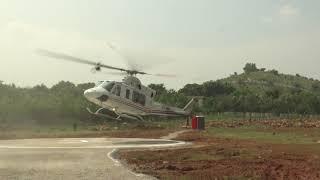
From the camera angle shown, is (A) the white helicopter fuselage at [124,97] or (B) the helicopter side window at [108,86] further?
(B) the helicopter side window at [108,86]

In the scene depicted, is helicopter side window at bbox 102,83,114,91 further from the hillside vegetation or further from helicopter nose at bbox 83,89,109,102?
the hillside vegetation

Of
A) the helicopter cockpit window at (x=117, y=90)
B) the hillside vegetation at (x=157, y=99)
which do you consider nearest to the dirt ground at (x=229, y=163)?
the helicopter cockpit window at (x=117, y=90)

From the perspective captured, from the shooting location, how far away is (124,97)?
53781mm

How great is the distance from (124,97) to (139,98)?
1.99 meters

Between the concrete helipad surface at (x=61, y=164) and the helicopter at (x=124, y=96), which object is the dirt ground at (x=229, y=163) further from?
the helicopter at (x=124, y=96)

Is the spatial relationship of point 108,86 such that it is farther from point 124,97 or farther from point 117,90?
point 124,97

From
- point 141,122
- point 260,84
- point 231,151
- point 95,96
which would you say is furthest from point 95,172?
point 260,84

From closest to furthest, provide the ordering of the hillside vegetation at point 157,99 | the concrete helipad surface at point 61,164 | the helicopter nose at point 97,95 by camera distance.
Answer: the concrete helipad surface at point 61,164 → the helicopter nose at point 97,95 → the hillside vegetation at point 157,99

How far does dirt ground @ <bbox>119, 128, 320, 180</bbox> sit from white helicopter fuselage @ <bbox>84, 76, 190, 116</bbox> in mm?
25096

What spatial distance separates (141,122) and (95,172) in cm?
4024

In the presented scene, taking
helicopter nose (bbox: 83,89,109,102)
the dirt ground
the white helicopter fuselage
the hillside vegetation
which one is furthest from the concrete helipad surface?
the hillside vegetation

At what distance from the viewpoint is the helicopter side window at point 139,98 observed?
54.8 metres

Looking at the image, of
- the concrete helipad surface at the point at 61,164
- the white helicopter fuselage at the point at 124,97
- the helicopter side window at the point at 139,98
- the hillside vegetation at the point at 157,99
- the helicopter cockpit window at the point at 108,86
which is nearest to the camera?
the concrete helipad surface at the point at 61,164

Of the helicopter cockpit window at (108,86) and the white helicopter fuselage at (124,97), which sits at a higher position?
the helicopter cockpit window at (108,86)
